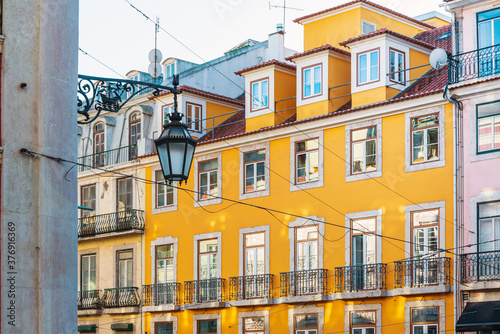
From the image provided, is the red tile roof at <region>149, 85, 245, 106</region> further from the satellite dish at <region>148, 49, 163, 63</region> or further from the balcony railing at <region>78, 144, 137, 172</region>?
the balcony railing at <region>78, 144, 137, 172</region>

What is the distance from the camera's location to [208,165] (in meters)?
38.1

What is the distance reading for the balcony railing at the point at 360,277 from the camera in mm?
31312

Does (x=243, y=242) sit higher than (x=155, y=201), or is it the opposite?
(x=155, y=201)

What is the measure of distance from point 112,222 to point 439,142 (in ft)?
51.0

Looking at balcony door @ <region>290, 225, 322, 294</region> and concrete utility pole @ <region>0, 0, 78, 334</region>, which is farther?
balcony door @ <region>290, 225, 322, 294</region>

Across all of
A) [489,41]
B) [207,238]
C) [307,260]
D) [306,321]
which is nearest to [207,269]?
[207,238]

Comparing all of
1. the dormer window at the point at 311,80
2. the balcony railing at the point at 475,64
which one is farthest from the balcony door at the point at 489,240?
Answer: the dormer window at the point at 311,80

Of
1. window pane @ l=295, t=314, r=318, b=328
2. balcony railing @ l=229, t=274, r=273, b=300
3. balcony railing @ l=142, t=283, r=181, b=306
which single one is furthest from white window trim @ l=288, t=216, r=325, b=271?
balcony railing @ l=142, t=283, r=181, b=306

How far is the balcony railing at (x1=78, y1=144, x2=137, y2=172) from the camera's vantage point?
136 feet

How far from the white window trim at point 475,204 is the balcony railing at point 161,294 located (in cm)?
1275

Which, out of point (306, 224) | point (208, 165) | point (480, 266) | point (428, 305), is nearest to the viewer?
point (480, 266)

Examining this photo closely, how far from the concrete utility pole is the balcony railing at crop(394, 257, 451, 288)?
19263mm

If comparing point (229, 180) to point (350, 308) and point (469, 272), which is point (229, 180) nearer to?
point (350, 308)

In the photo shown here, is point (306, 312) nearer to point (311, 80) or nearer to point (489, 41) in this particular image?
point (311, 80)
